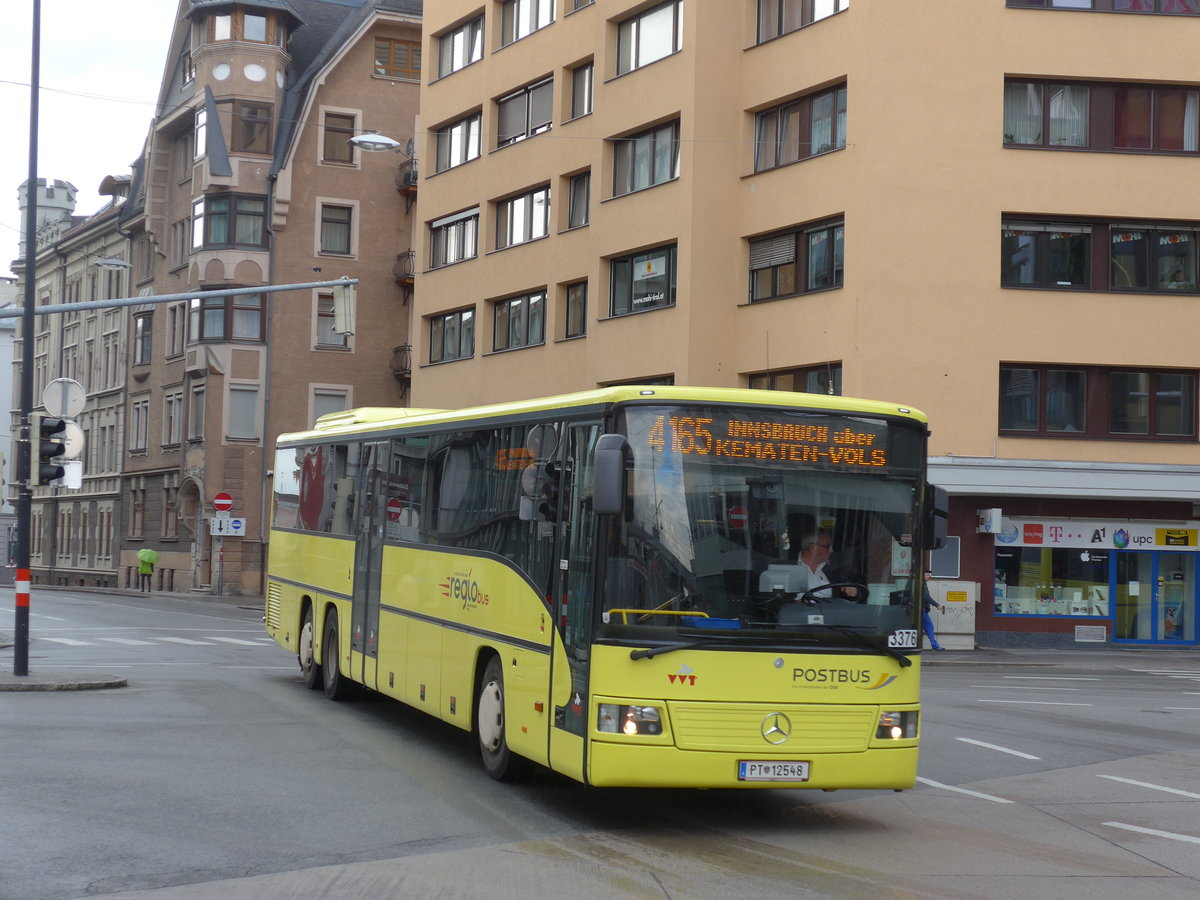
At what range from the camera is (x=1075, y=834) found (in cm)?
1069

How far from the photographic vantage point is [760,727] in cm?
1008

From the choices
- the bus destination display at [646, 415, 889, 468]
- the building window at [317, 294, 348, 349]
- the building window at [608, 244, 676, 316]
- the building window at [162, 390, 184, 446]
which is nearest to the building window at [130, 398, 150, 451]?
the building window at [162, 390, 184, 446]

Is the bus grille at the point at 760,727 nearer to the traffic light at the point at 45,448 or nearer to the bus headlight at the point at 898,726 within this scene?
the bus headlight at the point at 898,726

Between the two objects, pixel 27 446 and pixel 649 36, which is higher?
pixel 649 36

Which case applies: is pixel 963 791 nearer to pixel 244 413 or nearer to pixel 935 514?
pixel 935 514

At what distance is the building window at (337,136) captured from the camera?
59594 millimetres

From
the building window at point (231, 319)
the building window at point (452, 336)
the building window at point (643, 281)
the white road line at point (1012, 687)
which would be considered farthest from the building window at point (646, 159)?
the building window at point (231, 319)

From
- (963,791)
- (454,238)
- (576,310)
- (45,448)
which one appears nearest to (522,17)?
(454,238)

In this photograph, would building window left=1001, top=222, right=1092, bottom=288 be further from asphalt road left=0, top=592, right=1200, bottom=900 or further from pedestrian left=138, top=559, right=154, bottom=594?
pedestrian left=138, top=559, right=154, bottom=594

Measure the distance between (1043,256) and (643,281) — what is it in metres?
9.20

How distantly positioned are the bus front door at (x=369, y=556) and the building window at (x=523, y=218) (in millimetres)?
26127

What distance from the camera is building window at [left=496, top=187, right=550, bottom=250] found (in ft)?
139

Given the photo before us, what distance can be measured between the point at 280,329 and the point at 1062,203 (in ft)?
108

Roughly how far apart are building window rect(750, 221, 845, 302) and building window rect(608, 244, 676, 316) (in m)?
1.91
